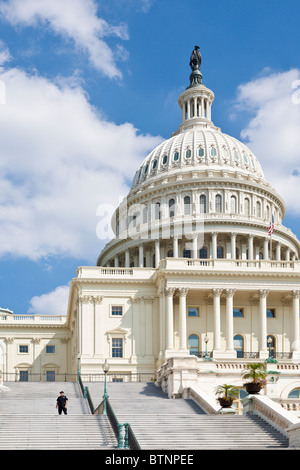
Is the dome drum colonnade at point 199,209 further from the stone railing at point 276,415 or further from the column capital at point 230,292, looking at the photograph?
the stone railing at point 276,415

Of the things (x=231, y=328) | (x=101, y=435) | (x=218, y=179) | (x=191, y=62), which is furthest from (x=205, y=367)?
(x=191, y=62)

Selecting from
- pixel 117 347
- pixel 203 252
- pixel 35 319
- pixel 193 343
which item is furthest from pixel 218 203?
pixel 117 347

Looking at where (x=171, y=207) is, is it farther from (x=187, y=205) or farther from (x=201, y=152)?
(x=201, y=152)

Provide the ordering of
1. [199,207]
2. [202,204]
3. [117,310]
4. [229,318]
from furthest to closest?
[202,204] < [199,207] < [117,310] < [229,318]

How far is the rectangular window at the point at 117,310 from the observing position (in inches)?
3300

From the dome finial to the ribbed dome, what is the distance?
13.3 m

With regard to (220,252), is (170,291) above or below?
below

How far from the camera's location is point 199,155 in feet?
386

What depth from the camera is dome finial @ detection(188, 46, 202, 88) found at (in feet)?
442

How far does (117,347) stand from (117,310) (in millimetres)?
3747

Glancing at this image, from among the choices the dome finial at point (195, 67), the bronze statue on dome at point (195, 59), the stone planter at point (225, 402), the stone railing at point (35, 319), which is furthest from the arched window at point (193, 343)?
the bronze statue on dome at point (195, 59)

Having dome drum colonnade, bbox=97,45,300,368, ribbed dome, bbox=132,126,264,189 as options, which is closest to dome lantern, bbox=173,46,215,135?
dome drum colonnade, bbox=97,45,300,368

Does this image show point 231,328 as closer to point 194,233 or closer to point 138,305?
point 138,305

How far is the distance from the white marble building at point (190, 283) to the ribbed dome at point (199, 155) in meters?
0.20
